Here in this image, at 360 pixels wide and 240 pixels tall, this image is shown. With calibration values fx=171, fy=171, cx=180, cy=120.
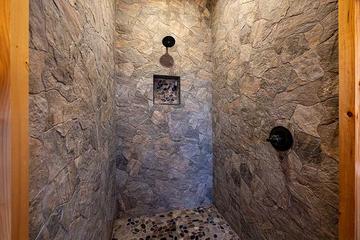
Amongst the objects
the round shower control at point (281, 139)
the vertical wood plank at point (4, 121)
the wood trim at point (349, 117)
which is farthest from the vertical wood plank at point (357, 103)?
the vertical wood plank at point (4, 121)

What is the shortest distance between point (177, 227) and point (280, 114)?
62.1 inches

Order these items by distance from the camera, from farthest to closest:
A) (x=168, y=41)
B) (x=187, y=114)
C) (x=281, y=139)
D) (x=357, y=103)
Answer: (x=187, y=114) < (x=168, y=41) < (x=281, y=139) < (x=357, y=103)

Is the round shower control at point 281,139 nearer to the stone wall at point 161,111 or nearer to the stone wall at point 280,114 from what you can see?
the stone wall at point 280,114

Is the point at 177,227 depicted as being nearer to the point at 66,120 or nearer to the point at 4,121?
the point at 66,120

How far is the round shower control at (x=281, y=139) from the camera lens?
1.15m

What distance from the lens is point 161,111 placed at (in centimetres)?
214

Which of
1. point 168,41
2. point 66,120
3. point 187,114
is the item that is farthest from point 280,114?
Result: point 168,41

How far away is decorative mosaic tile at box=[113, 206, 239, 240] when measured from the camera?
176cm

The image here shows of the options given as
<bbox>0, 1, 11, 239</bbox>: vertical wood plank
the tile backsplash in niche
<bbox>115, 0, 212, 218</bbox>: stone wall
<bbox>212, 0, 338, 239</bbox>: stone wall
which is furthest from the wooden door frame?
the tile backsplash in niche

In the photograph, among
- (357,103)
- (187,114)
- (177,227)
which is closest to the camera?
(357,103)

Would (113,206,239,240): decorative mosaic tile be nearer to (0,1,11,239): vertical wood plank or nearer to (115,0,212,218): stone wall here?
(115,0,212,218): stone wall

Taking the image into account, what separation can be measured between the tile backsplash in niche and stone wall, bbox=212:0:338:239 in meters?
0.61

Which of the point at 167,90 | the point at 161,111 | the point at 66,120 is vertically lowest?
the point at 66,120

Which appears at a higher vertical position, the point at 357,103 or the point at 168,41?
the point at 168,41
